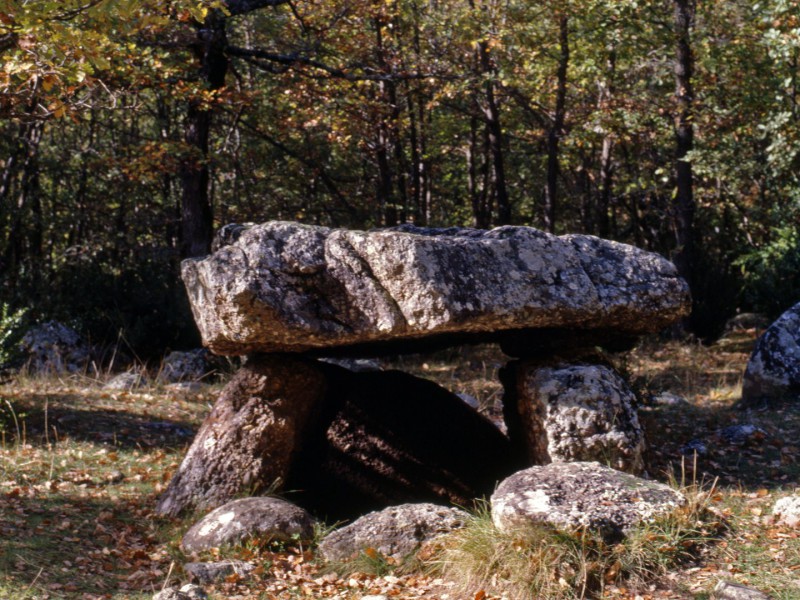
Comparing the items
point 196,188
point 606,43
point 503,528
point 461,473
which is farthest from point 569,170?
point 503,528

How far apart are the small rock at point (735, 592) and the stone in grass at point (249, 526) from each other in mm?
2671

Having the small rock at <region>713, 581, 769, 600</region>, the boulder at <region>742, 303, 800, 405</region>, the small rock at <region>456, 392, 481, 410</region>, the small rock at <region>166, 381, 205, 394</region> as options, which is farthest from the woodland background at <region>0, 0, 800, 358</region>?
the small rock at <region>713, 581, 769, 600</region>

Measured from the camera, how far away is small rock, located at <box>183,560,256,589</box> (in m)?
5.73

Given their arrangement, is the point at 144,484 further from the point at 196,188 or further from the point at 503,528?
the point at 196,188

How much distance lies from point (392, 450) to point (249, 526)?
200cm

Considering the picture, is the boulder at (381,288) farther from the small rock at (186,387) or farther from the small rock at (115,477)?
the small rock at (186,387)

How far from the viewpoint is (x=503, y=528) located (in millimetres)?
5500

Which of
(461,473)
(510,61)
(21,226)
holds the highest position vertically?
(510,61)

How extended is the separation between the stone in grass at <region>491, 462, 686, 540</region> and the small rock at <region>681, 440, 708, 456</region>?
2344mm

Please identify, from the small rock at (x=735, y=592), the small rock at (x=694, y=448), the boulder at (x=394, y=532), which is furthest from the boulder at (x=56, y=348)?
the small rock at (x=735, y=592)

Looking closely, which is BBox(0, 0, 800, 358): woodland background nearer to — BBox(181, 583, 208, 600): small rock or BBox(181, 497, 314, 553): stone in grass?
BBox(181, 497, 314, 553): stone in grass

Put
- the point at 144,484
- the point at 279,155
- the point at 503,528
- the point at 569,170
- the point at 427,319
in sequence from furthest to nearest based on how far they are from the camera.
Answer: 1. the point at 569,170
2. the point at 279,155
3. the point at 144,484
4. the point at 427,319
5. the point at 503,528

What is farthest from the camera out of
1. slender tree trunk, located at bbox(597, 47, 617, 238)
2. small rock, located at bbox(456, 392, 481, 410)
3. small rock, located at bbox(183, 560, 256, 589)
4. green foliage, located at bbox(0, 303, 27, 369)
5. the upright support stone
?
slender tree trunk, located at bbox(597, 47, 617, 238)

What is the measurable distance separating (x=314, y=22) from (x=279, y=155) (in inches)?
190
